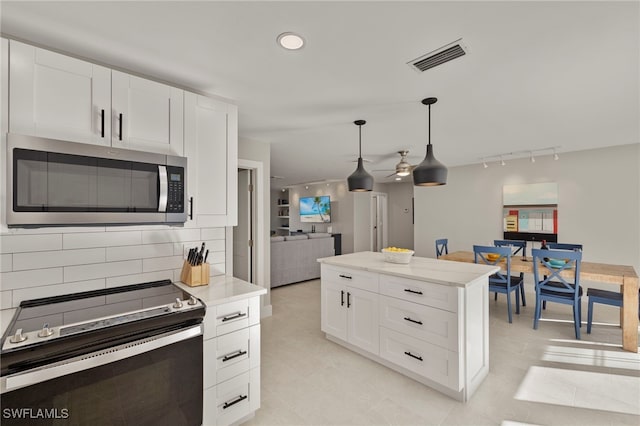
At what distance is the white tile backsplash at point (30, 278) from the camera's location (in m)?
1.59

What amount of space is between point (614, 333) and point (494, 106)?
10.1 ft

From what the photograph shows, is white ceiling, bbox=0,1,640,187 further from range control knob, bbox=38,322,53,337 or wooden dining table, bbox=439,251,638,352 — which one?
wooden dining table, bbox=439,251,638,352

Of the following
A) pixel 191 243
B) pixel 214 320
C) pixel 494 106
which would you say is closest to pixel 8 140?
pixel 191 243

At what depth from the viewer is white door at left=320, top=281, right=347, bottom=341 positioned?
9.47ft

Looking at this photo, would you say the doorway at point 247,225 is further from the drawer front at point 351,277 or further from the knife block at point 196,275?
the knife block at point 196,275

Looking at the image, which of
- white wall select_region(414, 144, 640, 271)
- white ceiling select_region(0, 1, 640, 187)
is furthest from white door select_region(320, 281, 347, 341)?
white wall select_region(414, 144, 640, 271)

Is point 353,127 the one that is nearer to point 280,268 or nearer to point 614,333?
point 280,268

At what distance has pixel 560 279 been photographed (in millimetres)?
3264

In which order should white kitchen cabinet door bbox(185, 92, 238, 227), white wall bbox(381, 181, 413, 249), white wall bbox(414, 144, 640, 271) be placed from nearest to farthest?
white kitchen cabinet door bbox(185, 92, 238, 227) → white wall bbox(414, 144, 640, 271) → white wall bbox(381, 181, 413, 249)

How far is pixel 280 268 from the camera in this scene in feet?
17.7

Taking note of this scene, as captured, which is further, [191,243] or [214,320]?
[191,243]

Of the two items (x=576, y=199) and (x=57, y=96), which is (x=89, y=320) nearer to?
(x=57, y=96)

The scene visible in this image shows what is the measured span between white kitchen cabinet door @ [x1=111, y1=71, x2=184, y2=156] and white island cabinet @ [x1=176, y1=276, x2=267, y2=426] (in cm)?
101

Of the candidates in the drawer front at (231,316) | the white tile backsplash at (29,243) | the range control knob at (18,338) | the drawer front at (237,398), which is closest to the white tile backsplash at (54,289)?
the white tile backsplash at (29,243)
